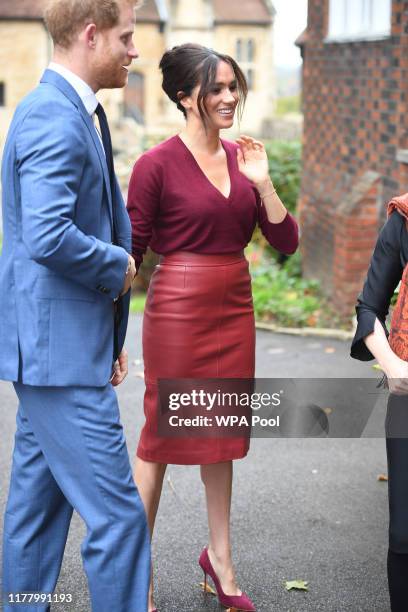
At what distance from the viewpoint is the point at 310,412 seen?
4.07 metres

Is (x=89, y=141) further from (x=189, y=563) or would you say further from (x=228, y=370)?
(x=189, y=563)

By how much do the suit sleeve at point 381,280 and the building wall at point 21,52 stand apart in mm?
52829

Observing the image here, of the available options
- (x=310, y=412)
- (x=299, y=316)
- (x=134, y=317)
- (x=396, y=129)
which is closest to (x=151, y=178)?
(x=310, y=412)

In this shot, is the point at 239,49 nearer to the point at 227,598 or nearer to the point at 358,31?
the point at 358,31

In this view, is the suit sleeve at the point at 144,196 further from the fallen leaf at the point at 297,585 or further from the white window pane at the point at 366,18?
the white window pane at the point at 366,18

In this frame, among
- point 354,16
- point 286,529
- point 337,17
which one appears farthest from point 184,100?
point 337,17

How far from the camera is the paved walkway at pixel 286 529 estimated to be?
412 cm

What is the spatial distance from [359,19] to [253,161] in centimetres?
616

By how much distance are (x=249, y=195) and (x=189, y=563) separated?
168 centimetres

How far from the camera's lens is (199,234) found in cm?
378

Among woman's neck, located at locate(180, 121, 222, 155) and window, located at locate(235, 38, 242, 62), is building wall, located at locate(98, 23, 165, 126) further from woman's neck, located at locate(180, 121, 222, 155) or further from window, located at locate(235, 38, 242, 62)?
woman's neck, located at locate(180, 121, 222, 155)

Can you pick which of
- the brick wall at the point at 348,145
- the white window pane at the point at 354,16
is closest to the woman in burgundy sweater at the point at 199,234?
the brick wall at the point at 348,145

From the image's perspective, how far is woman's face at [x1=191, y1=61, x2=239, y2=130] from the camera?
374 centimetres

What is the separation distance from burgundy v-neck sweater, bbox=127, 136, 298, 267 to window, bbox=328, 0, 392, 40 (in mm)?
5421
